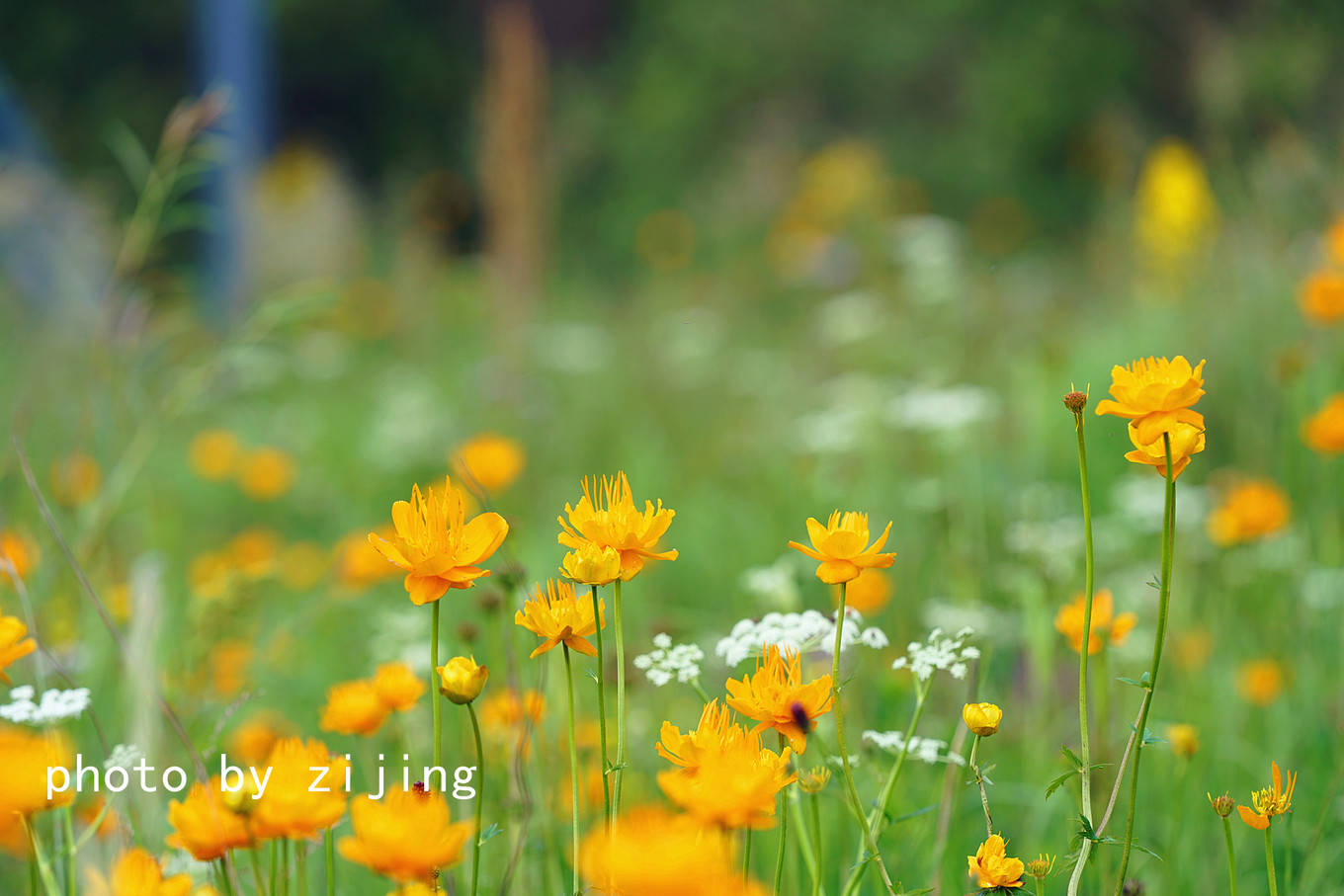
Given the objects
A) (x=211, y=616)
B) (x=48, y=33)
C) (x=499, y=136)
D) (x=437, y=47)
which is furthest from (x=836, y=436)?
(x=437, y=47)

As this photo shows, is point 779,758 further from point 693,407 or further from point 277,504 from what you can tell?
point 693,407

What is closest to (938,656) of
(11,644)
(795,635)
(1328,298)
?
(795,635)

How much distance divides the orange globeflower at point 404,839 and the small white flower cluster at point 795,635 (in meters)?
0.26

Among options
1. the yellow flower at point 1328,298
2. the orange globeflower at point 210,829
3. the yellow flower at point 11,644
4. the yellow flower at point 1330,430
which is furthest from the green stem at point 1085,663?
the yellow flower at point 1328,298

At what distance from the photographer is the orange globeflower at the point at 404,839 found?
480 mm

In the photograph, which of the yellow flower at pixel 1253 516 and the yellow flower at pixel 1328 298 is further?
the yellow flower at pixel 1328 298

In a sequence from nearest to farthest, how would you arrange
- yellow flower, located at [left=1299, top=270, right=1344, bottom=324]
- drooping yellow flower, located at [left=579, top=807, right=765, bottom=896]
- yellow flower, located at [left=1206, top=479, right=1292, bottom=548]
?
drooping yellow flower, located at [left=579, top=807, right=765, bottom=896], yellow flower, located at [left=1206, top=479, right=1292, bottom=548], yellow flower, located at [left=1299, top=270, right=1344, bottom=324]

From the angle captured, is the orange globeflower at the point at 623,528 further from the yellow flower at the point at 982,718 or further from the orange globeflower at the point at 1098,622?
the orange globeflower at the point at 1098,622

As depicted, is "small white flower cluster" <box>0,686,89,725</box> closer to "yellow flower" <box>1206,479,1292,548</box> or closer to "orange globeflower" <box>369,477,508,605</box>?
"orange globeflower" <box>369,477,508,605</box>

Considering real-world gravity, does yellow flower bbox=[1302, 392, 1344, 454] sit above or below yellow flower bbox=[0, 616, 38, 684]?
above

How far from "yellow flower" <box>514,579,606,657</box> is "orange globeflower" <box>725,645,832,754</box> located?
3.2 inches

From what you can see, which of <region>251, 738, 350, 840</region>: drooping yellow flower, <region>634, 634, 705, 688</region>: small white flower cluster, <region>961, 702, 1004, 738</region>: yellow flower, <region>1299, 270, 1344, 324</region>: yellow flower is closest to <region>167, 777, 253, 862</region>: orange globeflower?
<region>251, 738, 350, 840</region>: drooping yellow flower

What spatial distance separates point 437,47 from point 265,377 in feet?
30.5

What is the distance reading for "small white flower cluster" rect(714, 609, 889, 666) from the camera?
2.39 ft
